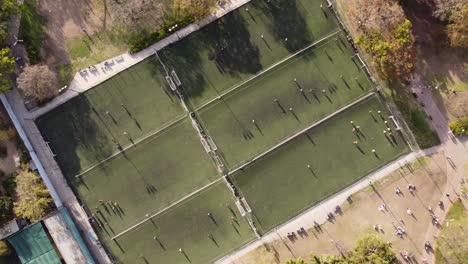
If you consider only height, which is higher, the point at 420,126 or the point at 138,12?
the point at 138,12

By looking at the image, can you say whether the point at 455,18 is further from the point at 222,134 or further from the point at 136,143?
the point at 136,143

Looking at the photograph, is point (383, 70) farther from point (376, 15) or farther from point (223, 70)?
point (223, 70)

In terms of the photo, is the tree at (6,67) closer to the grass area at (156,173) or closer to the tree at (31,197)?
the tree at (31,197)

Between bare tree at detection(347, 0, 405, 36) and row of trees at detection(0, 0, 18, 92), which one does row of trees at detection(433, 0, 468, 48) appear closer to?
bare tree at detection(347, 0, 405, 36)

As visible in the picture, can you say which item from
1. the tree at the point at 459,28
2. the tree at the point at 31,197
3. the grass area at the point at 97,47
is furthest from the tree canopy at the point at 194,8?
the tree at the point at 459,28

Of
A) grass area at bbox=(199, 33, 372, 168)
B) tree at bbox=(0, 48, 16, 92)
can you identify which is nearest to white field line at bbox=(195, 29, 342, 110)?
grass area at bbox=(199, 33, 372, 168)

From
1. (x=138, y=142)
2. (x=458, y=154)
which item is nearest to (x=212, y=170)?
(x=138, y=142)

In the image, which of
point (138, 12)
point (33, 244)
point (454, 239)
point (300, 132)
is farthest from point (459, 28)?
point (33, 244)
